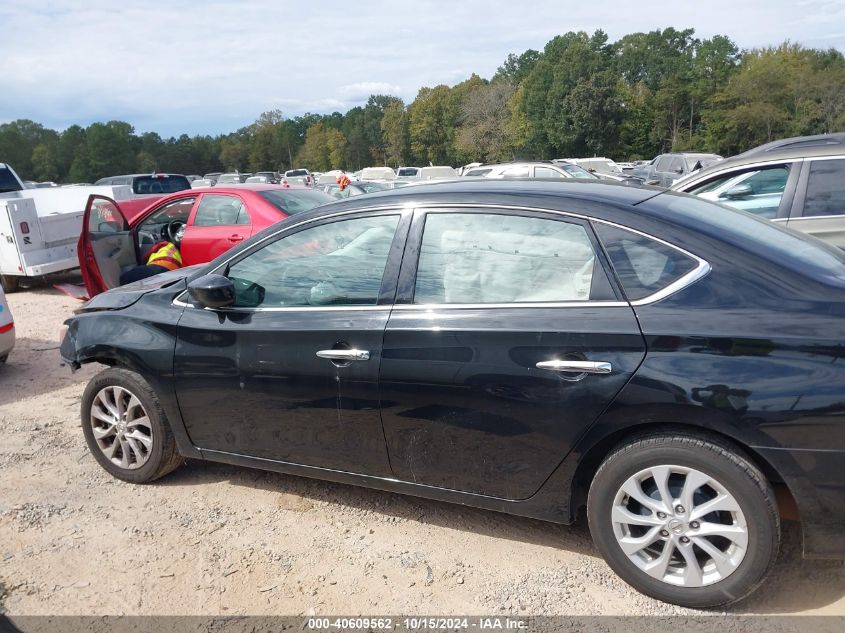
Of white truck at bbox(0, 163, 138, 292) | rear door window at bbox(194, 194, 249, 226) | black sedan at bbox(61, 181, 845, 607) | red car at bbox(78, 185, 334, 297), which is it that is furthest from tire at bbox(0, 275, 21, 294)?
black sedan at bbox(61, 181, 845, 607)

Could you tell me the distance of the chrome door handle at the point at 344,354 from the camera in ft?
9.82

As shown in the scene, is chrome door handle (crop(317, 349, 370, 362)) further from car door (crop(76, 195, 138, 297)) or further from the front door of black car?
car door (crop(76, 195, 138, 297))

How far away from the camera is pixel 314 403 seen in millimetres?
3152

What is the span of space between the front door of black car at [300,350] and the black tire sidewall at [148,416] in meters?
0.24

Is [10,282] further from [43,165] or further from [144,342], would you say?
[43,165]

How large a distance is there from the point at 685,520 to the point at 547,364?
2.63 ft

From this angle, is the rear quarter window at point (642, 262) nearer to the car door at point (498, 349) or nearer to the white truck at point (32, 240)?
the car door at point (498, 349)

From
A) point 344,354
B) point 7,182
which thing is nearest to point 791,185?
point 344,354

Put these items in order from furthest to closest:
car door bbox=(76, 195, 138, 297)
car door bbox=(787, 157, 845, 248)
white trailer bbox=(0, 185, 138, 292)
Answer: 1. white trailer bbox=(0, 185, 138, 292)
2. car door bbox=(76, 195, 138, 297)
3. car door bbox=(787, 157, 845, 248)

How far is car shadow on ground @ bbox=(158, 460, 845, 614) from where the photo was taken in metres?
2.65

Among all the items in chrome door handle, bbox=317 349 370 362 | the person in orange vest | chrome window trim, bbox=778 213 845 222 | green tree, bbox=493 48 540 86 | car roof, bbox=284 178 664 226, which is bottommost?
the person in orange vest

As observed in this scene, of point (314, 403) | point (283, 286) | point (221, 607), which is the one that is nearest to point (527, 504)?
point (314, 403)

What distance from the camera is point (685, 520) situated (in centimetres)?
252

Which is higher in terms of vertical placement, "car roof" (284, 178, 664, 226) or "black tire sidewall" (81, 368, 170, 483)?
"car roof" (284, 178, 664, 226)
